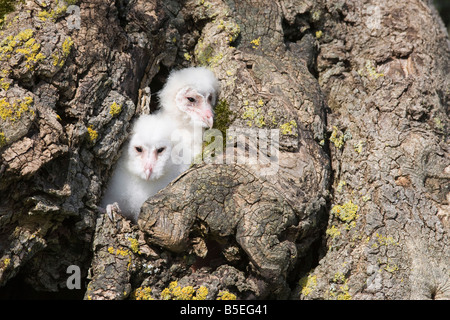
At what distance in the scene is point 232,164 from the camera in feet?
14.4

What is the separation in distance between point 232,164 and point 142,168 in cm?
101

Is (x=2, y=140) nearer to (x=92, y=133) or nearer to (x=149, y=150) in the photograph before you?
(x=92, y=133)

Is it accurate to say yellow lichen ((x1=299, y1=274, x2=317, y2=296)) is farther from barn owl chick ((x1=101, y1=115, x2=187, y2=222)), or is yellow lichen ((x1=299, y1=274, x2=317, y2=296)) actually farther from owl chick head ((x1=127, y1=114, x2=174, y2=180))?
owl chick head ((x1=127, y1=114, x2=174, y2=180))

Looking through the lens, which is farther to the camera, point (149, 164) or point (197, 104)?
point (197, 104)

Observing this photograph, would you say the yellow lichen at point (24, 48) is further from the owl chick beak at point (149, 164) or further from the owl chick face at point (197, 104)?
the owl chick face at point (197, 104)

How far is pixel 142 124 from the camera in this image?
195 inches

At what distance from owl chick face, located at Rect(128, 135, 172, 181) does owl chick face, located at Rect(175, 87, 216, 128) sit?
42 cm

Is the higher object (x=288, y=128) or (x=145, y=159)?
(x=288, y=128)

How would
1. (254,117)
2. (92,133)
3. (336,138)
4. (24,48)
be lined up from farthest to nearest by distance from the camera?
(336,138), (254,117), (92,133), (24,48)

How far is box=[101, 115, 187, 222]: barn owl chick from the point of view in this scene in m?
4.89

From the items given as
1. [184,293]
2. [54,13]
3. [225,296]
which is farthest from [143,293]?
[54,13]

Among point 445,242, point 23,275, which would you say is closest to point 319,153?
point 445,242

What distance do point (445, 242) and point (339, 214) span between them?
879mm

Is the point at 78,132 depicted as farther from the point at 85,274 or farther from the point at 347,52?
the point at 347,52
